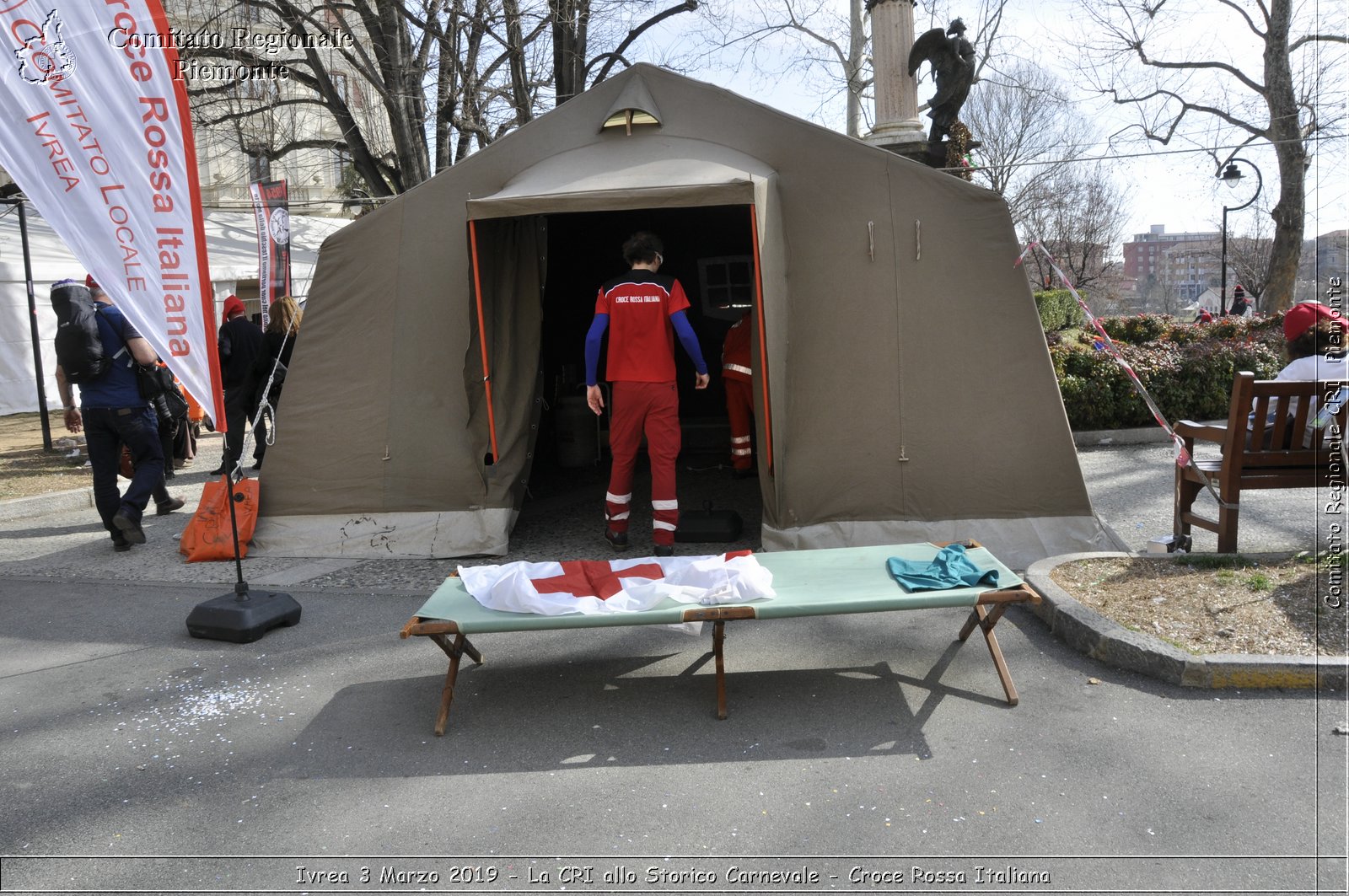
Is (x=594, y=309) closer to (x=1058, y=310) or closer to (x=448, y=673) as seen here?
(x=448, y=673)

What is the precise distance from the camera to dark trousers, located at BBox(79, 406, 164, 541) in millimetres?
6777

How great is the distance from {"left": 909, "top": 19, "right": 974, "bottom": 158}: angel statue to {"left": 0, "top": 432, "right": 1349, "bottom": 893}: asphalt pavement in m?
5.65

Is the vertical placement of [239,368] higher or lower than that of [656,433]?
higher

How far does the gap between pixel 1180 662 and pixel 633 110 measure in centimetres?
456

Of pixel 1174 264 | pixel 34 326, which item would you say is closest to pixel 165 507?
pixel 34 326

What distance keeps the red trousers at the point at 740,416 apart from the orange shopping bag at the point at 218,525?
3973mm

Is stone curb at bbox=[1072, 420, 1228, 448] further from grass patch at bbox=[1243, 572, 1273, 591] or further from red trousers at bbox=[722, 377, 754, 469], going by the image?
grass patch at bbox=[1243, 572, 1273, 591]

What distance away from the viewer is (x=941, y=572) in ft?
13.3

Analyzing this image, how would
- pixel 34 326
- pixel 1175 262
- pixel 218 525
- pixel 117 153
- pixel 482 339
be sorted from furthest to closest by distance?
pixel 1175 262
pixel 34 326
pixel 218 525
pixel 482 339
pixel 117 153

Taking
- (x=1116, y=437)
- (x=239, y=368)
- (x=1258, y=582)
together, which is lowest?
(x=1258, y=582)

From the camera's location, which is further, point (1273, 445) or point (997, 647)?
point (1273, 445)

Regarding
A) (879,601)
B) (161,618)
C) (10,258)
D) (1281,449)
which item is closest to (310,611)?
(161,618)

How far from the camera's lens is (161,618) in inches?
211

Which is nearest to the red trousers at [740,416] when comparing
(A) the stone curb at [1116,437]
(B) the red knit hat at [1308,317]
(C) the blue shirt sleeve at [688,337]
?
(C) the blue shirt sleeve at [688,337]
